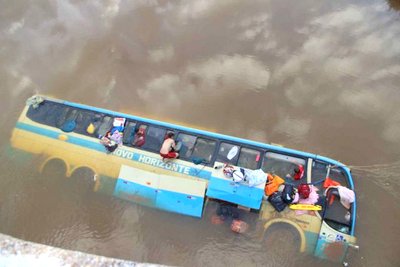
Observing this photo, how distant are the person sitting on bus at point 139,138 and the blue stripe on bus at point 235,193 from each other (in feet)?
8.23

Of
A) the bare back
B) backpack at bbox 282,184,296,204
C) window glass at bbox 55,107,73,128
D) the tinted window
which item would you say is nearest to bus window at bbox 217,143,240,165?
the bare back

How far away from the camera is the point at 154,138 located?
11805 mm

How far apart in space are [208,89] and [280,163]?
403 centimetres

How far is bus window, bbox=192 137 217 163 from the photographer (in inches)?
442

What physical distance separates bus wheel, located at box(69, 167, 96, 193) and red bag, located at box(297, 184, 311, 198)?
19.7 ft

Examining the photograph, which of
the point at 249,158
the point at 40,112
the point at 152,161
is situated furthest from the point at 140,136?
the point at 40,112

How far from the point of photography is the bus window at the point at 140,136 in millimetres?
11781

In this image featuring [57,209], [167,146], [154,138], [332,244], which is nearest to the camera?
[332,244]

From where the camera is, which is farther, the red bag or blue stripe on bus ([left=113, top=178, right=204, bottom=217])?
blue stripe on bus ([left=113, top=178, right=204, bottom=217])

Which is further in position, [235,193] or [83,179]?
[83,179]

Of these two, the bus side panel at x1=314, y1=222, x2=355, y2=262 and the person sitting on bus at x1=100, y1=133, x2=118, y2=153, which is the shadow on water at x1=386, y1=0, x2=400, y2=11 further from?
the person sitting on bus at x1=100, y1=133, x2=118, y2=153

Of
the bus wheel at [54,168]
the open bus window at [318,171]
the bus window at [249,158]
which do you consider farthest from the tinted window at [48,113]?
the open bus window at [318,171]

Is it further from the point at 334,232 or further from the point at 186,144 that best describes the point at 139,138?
the point at 334,232

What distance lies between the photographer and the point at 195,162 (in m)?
11.1
